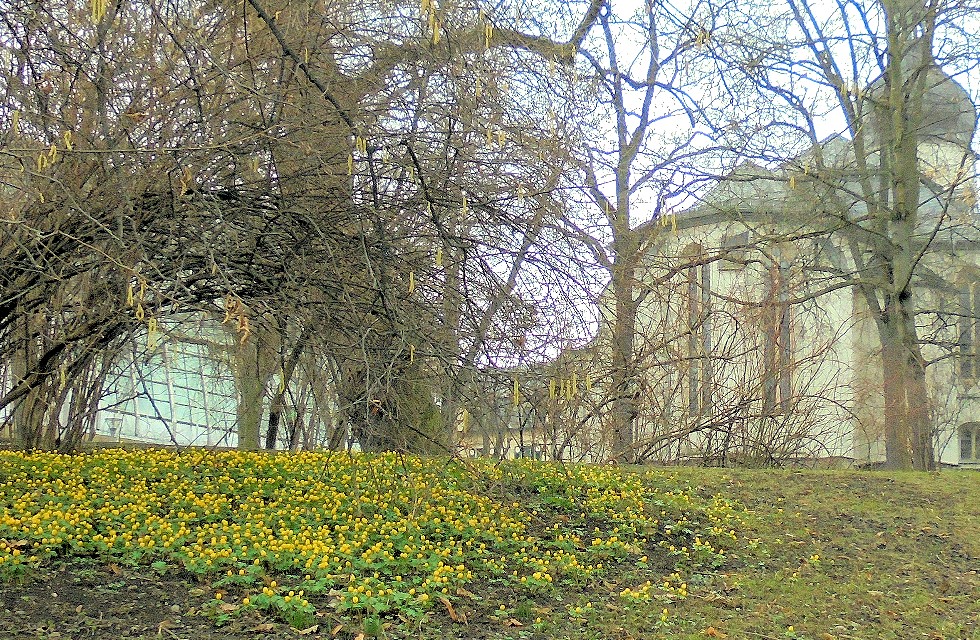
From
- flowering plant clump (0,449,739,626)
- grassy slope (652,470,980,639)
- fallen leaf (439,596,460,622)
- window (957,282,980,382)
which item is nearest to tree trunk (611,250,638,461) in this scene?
grassy slope (652,470,980,639)

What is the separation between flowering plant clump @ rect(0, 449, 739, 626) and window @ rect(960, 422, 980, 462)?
25433 mm

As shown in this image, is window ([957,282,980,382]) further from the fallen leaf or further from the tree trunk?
the fallen leaf

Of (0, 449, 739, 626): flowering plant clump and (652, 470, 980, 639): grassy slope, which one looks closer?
(0, 449, 739, 626): flowering plant clump

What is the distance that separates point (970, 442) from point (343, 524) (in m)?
29.8

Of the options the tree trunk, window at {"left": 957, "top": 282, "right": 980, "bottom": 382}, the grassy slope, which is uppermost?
window at {"left": 957, "top": 282, "right": 980, "bottom": 382}

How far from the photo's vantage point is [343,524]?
6.21 metres

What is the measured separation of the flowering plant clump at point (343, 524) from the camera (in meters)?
5.22

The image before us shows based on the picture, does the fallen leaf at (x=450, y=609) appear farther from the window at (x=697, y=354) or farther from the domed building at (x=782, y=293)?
the window at (x=697, y=354)

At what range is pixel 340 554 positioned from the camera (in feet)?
18.0

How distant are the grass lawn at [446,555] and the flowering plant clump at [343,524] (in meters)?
0.02

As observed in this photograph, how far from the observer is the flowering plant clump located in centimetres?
522

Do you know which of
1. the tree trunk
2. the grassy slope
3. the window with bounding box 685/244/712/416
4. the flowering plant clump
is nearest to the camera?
the flowering plant clump

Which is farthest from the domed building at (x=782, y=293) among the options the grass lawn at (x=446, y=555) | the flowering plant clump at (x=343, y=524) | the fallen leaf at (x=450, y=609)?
the fallen leaf at (x=450, y=609)

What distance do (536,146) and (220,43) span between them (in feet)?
6.97
